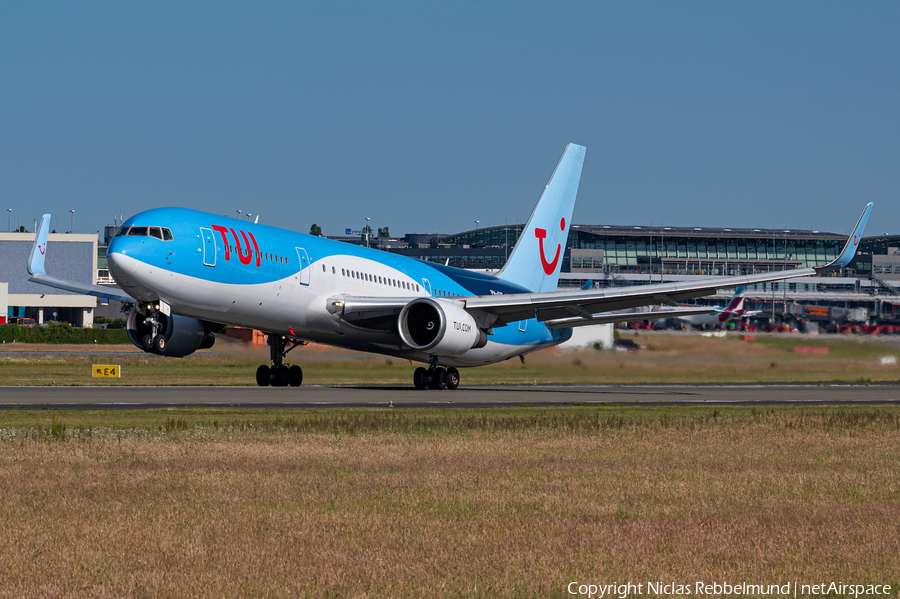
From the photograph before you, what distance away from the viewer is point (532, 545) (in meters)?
10.2

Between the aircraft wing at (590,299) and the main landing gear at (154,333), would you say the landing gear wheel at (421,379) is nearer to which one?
the aircraft wing at (590,299)

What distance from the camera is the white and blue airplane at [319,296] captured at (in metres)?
31.2

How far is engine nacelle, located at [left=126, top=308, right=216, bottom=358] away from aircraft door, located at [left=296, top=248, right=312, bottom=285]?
4145 mm

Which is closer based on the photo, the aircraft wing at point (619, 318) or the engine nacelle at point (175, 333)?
the engine nacelle at point (175, 333)

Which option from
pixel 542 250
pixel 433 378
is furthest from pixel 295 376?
pixel 542 250

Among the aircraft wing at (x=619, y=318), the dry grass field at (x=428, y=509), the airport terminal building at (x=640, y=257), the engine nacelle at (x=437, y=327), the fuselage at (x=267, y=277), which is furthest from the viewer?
the airport terminal building at (x=640, y=257)

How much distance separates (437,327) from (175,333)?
29.1ft

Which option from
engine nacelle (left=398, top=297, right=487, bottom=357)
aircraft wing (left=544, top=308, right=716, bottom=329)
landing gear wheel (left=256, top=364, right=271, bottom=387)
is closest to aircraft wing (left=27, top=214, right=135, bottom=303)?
landing gear wheel (left=256, top=364, right=271, bottom=387)

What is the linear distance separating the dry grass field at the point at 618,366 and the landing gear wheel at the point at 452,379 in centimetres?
292

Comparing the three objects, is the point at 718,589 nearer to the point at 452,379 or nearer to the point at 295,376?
the point at 452,379

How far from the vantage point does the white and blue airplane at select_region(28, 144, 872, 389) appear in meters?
31.2

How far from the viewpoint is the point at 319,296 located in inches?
1409

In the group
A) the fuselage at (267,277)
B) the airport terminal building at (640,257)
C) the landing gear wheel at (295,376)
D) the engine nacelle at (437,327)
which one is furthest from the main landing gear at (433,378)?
the airport terminal building at (640,257)

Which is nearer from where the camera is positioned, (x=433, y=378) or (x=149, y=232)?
(x=149, y=232)
